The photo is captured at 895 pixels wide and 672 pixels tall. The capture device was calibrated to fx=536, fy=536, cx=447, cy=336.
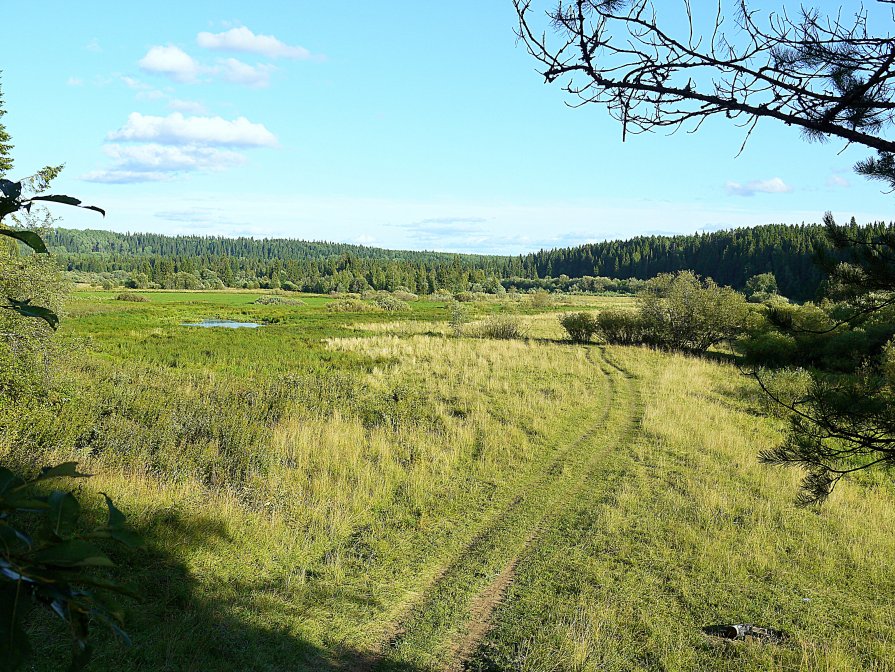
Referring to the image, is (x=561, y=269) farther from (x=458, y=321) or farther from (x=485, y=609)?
(x=485, y=609)

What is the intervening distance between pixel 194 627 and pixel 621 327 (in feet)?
102

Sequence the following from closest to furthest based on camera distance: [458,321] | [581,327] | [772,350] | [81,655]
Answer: [81,655], [772,350], [581,327], [458,321]

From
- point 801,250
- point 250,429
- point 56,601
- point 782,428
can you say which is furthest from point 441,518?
point 801,250

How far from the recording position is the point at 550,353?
27.2m

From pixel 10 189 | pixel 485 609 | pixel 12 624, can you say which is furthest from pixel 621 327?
pixel 12 624

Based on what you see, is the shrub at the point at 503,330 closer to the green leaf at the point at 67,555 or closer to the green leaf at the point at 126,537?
the green leaf at the point at 126,537

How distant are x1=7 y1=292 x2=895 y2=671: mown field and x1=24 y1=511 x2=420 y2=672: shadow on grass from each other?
0.02 meters

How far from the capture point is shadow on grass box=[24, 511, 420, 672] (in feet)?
13.7

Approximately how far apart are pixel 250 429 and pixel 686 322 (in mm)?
26195

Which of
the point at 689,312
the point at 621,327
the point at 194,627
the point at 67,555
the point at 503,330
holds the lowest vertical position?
the point at 194,627

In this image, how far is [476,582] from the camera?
21.2 feet

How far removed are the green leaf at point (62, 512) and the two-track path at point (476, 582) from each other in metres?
4.67

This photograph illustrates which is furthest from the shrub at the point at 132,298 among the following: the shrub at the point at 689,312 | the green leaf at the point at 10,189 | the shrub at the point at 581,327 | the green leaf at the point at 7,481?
the green leaf at the point at 7,481

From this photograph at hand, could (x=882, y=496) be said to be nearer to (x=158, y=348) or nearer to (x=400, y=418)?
(x=400, y=418)
